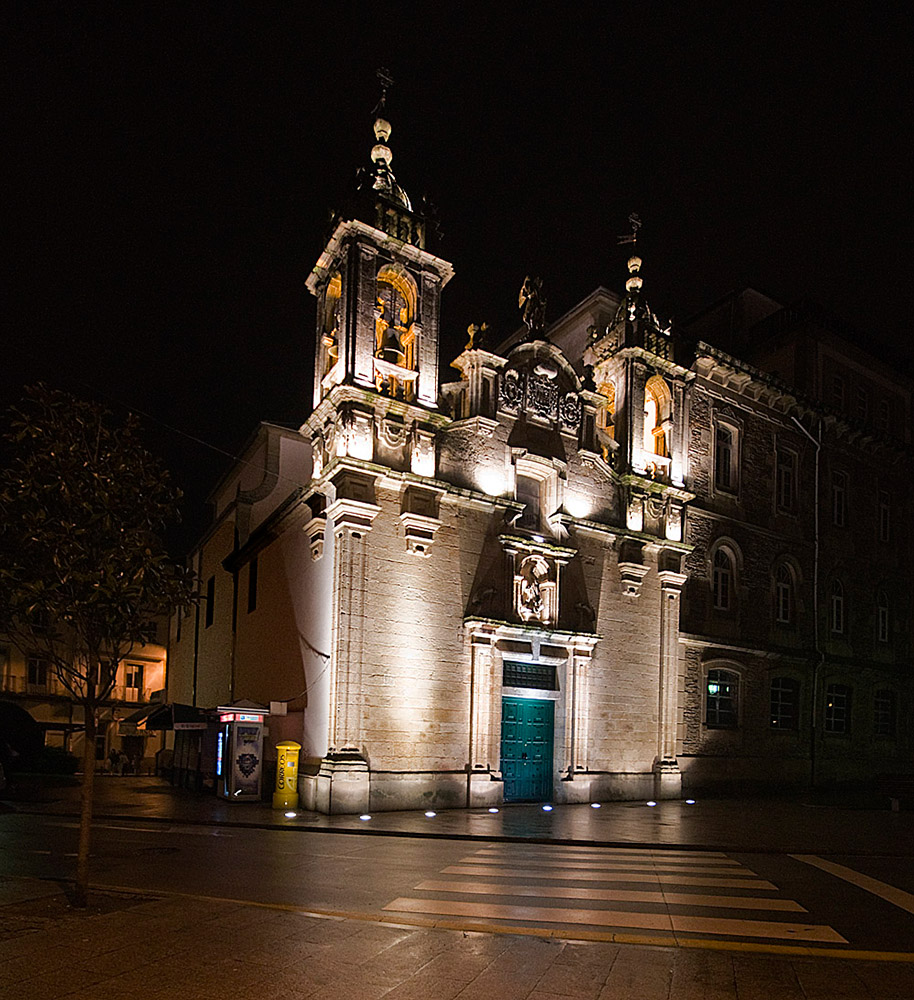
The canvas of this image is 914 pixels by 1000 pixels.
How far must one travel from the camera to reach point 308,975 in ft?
24.0

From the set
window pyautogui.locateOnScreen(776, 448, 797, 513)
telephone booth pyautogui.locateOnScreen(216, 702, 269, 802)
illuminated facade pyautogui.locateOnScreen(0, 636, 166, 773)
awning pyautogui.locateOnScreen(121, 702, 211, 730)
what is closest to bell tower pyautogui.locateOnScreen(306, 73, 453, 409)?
telephone booth pyautogui.locateOnScreen(216, 702, 269, 802)

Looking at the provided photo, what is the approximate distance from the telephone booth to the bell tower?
8.18 meters

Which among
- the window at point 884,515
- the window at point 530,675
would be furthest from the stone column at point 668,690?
the window at point 884,515

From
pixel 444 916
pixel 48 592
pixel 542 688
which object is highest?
pixel 48 592

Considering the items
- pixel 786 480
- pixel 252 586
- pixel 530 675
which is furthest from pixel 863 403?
pixel 252 586

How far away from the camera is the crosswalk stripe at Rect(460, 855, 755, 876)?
13.3 m

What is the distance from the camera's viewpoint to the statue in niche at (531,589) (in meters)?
24.2

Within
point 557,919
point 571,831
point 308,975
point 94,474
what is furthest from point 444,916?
point 571,831

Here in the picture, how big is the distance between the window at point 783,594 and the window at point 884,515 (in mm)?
6270

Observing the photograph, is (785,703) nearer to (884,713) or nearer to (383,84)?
(884,713)

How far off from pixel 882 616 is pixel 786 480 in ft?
24.6

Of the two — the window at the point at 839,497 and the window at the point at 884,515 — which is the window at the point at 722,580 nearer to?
the window at the point at 839,497

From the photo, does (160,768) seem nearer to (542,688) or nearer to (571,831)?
(542,688)

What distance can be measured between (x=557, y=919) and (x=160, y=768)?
1075 inches
